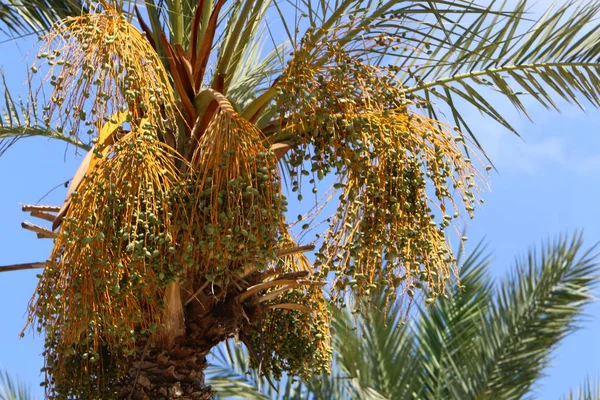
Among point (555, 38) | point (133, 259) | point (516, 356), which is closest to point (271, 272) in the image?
point (133, 259)

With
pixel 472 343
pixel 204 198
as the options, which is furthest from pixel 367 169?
pixel 472 343

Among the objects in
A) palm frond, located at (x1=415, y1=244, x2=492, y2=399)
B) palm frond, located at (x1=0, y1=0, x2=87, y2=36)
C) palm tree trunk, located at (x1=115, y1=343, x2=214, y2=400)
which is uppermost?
palm frond, located at (x1=0, y1=0, x2=87, y2=36)

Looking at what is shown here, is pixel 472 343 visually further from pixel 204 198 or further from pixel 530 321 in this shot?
pixel 204 198

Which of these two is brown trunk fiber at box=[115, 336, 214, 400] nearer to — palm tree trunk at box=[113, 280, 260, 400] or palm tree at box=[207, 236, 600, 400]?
palm tree trunk at box=[113, 280, 260, 400]

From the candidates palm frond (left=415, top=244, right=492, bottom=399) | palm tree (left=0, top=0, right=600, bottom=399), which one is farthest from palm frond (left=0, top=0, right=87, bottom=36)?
palm frond (left=415, top=244, right=492, bottom=399)

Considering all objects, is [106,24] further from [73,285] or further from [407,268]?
[407,268]

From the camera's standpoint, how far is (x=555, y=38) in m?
4.35

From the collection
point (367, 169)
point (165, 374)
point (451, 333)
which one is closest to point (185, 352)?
point (165, 374)

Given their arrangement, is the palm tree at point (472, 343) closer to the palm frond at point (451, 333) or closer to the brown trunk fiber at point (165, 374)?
the palm frond at point (451, 333)

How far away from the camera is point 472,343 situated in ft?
23.8

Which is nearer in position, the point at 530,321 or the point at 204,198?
the point at 204,198

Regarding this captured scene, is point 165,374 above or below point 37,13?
below

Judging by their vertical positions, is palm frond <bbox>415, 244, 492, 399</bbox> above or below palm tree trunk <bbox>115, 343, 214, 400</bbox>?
above

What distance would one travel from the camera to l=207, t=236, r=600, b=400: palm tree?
6902 millimetres
